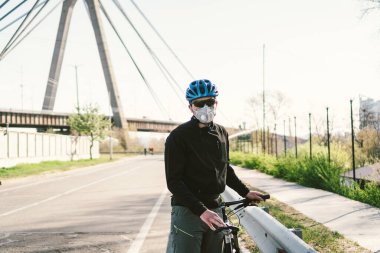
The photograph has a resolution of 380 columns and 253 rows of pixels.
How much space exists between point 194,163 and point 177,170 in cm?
14

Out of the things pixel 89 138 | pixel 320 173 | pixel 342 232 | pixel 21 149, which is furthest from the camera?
pixel 89 138

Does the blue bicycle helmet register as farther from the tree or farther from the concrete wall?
the tree

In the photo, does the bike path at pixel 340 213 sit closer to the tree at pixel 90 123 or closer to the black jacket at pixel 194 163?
the black jacket at pixel 194 163

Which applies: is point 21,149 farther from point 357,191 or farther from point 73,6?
point 357,191

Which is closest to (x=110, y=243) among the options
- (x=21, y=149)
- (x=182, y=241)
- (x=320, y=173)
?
(x=182, y=241)

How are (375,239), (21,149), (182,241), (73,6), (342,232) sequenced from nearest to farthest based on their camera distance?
(182,241), (375,239), (342,232), (21,149), (73,6)

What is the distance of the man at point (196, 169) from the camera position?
3322 mm

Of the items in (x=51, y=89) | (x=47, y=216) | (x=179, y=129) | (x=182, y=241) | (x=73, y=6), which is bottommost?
(x=47, y=216)

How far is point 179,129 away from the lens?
337 cm

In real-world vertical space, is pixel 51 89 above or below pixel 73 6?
below

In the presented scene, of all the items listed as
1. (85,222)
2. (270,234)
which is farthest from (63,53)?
(270,234)

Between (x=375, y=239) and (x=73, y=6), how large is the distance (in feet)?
193

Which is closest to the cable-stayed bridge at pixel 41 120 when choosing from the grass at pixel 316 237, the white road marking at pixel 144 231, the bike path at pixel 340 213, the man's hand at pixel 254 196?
the white road marking at pixel 144 231

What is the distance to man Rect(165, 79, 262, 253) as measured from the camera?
10.9 feet
